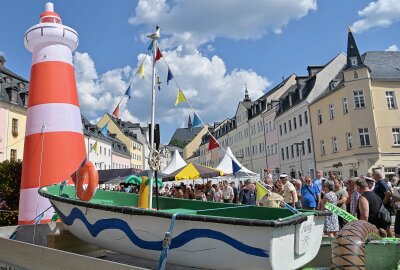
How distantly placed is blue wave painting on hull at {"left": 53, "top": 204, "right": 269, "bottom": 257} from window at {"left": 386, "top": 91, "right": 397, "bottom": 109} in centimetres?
2793

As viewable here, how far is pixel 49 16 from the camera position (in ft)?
23.3

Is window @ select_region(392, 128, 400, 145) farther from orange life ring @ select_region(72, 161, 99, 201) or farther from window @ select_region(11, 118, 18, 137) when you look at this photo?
window @ select_region(11, 118, 18, 137)

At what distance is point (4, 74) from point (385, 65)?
3081 centimetres

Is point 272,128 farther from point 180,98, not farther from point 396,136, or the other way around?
point 180,98

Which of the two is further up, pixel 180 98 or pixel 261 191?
pixel 180 98

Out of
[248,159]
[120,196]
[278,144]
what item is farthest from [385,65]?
[120,196]

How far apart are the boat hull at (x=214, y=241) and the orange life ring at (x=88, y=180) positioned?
0.49m

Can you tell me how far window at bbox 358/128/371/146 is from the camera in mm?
27203

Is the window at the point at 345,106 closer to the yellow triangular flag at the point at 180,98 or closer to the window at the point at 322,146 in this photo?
the window at the point at 322,146

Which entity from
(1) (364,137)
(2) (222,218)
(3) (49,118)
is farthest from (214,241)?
(1) (364,137)

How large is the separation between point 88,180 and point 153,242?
1490 millimetres

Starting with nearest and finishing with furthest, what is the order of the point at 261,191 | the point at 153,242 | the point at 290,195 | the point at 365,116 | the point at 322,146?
the point at 153,242
the point at 261,191
the point at 290,195
the point at 365,116
the point at 322,146

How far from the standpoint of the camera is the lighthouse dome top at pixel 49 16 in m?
7.09

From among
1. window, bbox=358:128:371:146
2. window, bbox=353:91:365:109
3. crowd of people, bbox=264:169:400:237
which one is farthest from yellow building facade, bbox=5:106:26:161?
window, bbox=358:128:371:146
